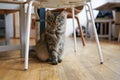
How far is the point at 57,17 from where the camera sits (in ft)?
5.66

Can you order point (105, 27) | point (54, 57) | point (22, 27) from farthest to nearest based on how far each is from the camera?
point (105, 27)
point (22, 27)
point (54, 57)

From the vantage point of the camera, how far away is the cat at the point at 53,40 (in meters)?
1.68

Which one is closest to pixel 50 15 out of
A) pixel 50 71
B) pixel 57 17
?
pixel 57 17

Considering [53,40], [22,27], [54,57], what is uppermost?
[22,27]

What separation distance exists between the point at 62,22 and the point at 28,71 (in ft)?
2.08

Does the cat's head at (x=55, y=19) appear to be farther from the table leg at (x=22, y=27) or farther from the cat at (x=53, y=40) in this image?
the table leg at (x=22, y=27)

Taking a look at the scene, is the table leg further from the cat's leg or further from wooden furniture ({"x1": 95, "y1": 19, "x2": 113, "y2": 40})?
wooden furniture ({"x1": 95, "y1": 19, "x2": 113, "y2": 40})

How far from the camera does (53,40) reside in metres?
1.68

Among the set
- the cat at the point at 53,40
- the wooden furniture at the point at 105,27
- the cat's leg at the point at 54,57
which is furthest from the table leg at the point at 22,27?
the wooden furniture at the point at 105,27

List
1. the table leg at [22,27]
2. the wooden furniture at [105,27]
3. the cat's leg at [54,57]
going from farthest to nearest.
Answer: the wooden furniture at [105,27] < the table leg at [22,27] < the cat's leg at [54,57]

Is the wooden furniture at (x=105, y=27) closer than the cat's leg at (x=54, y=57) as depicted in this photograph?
No

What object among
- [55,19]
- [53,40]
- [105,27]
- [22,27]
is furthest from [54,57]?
[105,27]

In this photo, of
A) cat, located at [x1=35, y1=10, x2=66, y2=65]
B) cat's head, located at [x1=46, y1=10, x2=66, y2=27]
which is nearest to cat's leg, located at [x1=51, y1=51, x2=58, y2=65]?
cat, located at [x1=35, y1=10, x2=66, y2=65]

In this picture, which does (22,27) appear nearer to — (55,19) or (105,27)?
(55,19)
